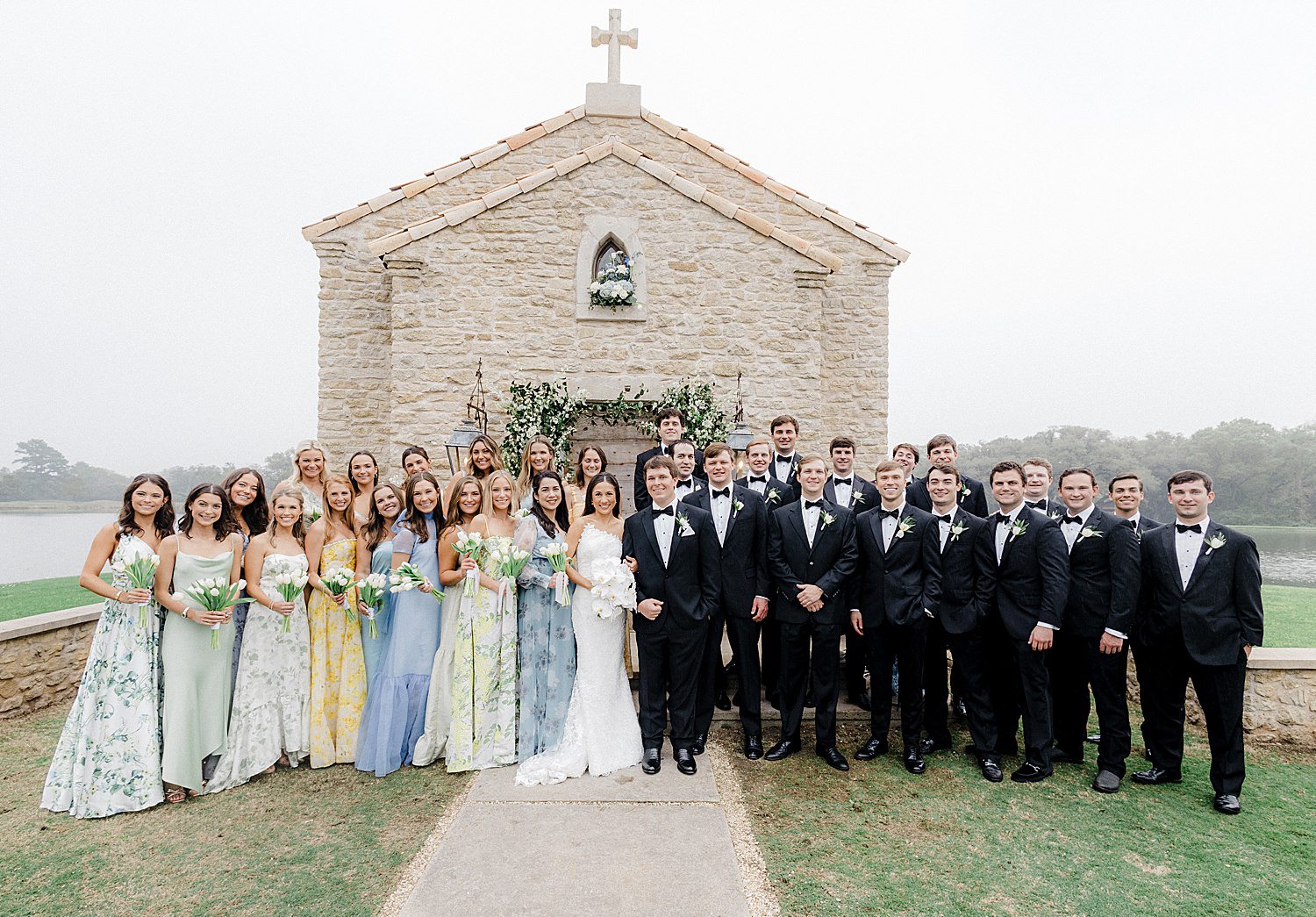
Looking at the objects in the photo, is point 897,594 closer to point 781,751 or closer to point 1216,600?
point 781,751

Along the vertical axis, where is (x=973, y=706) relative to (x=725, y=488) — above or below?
below

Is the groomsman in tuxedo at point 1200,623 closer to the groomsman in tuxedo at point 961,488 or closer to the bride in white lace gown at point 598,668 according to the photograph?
the groomsman in tuxedo at point 961,488

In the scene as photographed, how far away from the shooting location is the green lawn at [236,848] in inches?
119

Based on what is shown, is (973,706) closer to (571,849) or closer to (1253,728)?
(1253,728)

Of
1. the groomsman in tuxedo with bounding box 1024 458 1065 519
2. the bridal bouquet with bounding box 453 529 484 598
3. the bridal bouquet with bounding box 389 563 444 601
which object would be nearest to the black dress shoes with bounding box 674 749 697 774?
the bridal bouquet with bounding box 453 529 484 598

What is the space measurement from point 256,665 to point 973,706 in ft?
15.8

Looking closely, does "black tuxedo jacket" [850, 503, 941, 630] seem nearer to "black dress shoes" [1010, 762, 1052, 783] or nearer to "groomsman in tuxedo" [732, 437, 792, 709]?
"groomsman in tuxedo" [732, 437, 792, 709]

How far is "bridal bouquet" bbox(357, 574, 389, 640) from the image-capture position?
4.18m

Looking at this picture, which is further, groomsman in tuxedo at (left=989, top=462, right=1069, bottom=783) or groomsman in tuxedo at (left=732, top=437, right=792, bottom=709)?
groomsman in tuxedo at (left=732, top=437, right=792, bottom=709)

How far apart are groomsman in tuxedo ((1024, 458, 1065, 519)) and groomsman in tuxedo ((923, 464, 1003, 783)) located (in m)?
0.76

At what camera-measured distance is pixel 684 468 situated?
16.3 ft

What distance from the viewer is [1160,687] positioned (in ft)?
13.8

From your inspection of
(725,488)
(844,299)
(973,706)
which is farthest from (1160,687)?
(844,299)

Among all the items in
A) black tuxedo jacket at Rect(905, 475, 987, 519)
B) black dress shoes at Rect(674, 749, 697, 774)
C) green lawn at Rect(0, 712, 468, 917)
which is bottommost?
green lawn at Rect(0, 712, 468, 917)
